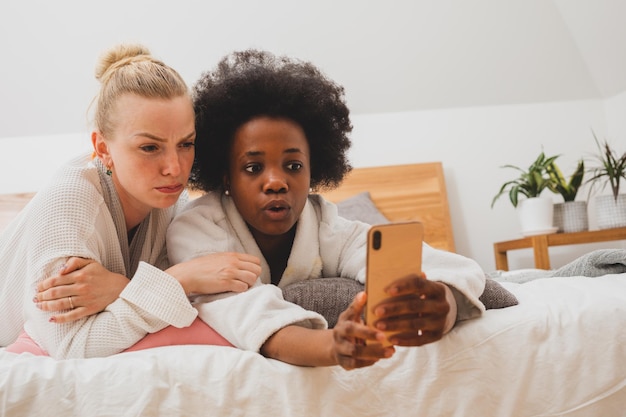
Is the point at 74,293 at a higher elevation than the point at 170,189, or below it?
below

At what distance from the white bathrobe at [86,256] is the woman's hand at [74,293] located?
0.02 meters

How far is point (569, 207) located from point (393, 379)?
249 centimetres

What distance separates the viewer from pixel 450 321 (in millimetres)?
926

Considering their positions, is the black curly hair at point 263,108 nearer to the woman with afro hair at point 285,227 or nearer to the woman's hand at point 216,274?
the woman with afro hair at point 285,227

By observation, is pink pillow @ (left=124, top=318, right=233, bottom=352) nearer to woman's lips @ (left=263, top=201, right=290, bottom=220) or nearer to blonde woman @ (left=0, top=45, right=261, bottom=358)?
blonde woman @ (left=0, top=45, right=261, bottom=358)

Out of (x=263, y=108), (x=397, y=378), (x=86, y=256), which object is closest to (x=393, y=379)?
(x=397, y=378)

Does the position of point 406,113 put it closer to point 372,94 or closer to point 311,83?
point 372,94

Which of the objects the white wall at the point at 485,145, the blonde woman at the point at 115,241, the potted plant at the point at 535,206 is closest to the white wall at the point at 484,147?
the white wall at the point at 485,145

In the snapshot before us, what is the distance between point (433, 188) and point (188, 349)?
8.65 ft

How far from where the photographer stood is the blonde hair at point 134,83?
1.17 m

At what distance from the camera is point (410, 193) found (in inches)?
132

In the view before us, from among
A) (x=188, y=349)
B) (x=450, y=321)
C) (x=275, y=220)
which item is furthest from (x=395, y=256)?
(x=275, y=220)

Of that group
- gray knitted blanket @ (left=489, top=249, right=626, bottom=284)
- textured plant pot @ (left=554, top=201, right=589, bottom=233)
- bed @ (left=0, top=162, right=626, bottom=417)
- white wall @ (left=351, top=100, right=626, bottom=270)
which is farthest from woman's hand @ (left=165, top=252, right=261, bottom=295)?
white wall @ (left=351, top=100, right=626, bottom=270)

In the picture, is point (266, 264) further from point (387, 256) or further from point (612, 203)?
point (612, 203)
